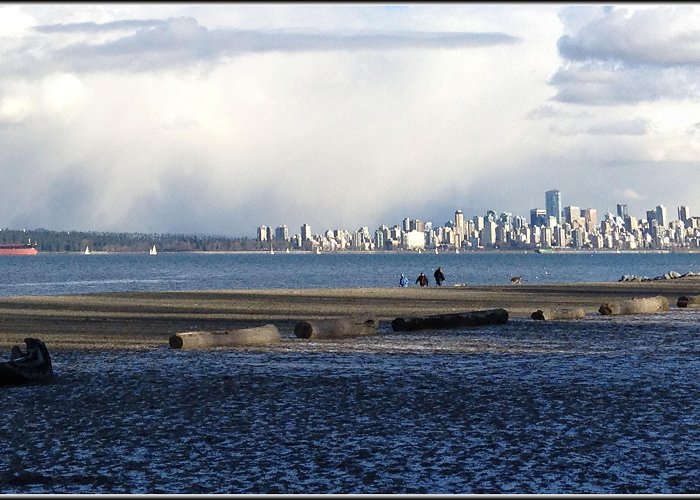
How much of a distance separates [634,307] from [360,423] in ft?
86.2

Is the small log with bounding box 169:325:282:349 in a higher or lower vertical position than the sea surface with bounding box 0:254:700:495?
higher

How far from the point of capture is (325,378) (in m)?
19.8

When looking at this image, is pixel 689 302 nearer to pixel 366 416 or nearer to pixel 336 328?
pixel 336 328

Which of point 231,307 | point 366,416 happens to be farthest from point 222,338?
point 231,307

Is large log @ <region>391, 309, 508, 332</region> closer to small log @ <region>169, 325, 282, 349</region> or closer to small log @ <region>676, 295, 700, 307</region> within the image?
small log @ <region>169, 325, 282, 349</region>

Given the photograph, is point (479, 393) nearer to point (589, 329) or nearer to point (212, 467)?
point (212, 467)

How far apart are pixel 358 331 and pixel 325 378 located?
1016 cm

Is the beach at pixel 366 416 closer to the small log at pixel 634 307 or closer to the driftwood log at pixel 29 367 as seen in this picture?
the driftwood log at pixel 29 367

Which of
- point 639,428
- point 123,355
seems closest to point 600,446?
point 639,428

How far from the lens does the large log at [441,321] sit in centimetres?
3181

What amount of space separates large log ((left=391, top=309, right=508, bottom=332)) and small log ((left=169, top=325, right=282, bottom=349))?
17.6 feet

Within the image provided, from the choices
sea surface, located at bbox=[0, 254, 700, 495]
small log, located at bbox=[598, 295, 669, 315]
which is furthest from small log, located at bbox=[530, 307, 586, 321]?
sea surface, located at bbox=[0, 254, 700, 495]

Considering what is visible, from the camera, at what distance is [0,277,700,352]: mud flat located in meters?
32.3

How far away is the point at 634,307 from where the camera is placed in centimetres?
3931
